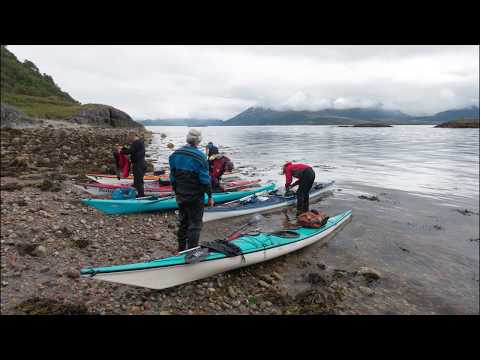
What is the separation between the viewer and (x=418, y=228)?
1204 cm

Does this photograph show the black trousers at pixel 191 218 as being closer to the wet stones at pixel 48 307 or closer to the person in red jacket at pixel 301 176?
the wet stones at pixel 48 307

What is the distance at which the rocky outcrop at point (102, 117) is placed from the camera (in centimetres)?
4926

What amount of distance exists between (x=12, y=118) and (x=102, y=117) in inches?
882

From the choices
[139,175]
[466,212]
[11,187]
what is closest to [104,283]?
[139,175]

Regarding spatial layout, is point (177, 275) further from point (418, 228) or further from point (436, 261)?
point (418, 228)

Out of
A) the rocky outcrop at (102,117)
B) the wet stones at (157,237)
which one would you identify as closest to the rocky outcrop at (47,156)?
the wet stones at (157,237)

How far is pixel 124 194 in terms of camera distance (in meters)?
11.9

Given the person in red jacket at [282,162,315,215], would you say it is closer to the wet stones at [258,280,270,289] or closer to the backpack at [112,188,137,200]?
the wet stones at [258,280,270,289]

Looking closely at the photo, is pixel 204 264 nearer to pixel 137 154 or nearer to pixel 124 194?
pixel 137 154

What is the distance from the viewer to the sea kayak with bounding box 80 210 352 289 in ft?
17.2

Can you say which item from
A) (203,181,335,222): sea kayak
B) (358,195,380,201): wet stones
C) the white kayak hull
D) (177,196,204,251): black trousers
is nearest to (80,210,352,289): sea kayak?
(177,196,204,251): black trousers

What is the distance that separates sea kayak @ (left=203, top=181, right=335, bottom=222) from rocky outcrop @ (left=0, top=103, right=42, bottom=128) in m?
32.8

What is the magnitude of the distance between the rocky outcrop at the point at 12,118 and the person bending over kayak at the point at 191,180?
35.8 m
